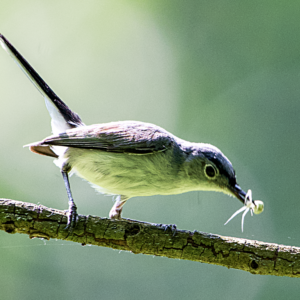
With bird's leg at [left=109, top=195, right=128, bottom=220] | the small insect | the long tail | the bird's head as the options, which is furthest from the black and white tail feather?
the small insect

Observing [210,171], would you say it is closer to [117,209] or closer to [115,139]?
[115,139]

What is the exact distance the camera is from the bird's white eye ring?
9.70 ft

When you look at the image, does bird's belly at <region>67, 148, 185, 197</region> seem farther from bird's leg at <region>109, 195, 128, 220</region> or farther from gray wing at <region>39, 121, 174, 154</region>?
bird's leg at <region>109, 195, 128, 220</region>

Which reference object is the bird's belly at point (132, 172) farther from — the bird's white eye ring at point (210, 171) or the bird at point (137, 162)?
the bird's white eye ring at point (210, 171)

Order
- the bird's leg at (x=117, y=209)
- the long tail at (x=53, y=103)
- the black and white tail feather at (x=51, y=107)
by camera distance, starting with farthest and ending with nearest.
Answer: the bird's leg at (x=117, y=209), the long tail at (x=53, y=103), the black and white tail feather at (x=51, y=107)

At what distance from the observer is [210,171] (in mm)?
2980

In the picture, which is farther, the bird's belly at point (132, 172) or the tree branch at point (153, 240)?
the bird's belly at point (132, 172)

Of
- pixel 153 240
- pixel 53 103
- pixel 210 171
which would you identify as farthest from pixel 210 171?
pixel 53 103

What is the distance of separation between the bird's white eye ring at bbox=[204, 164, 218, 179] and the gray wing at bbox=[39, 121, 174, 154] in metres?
0.41

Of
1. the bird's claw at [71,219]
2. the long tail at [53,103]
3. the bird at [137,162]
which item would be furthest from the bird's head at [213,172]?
the long tail at [53,103]

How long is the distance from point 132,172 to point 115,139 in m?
0.35

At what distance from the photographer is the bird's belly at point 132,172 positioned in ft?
9.59

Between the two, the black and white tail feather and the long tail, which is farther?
the long tail

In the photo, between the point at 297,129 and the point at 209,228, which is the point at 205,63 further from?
the point at 209,228
